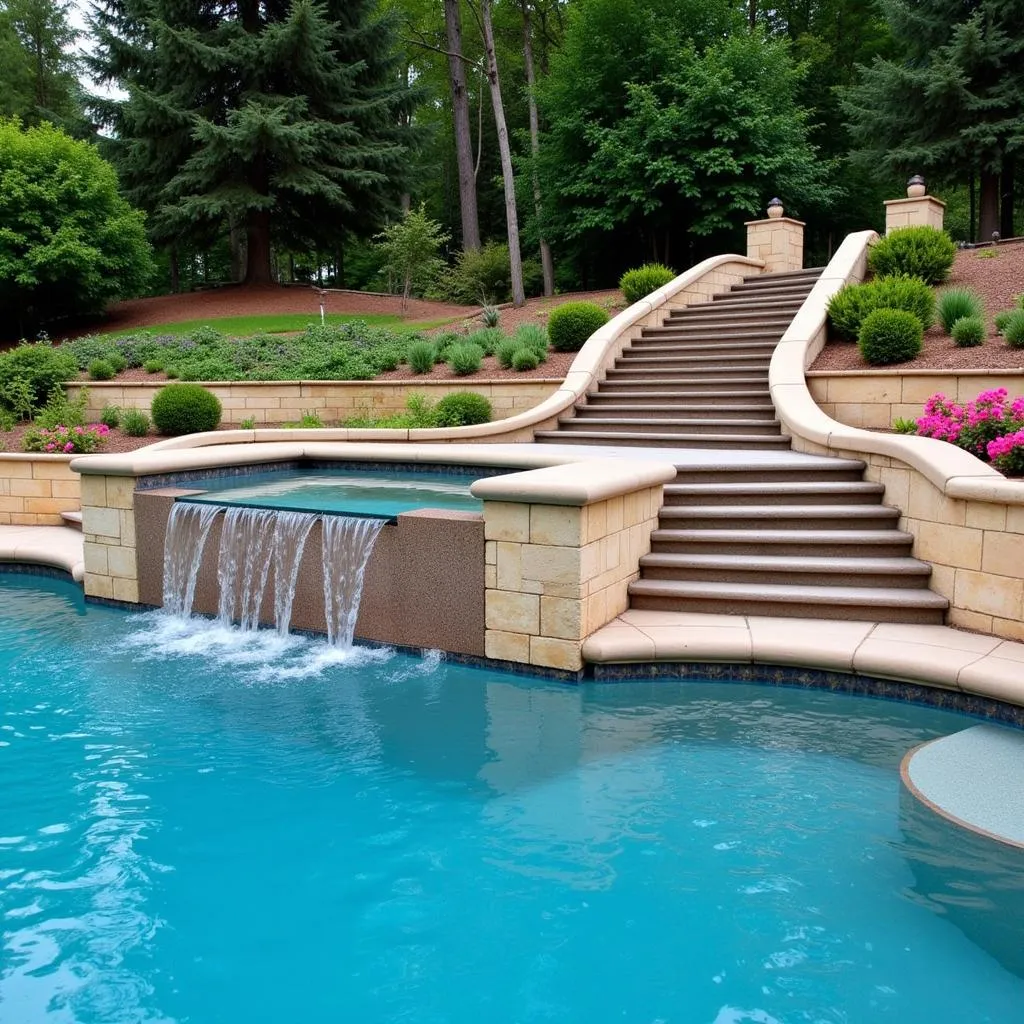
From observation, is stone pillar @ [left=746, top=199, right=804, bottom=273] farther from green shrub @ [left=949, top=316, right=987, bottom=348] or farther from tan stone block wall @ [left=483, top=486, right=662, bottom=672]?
tan stone block wall @ [left=483, top=486, right=662, bottom=672]

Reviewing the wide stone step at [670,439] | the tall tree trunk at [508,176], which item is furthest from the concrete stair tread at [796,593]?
the tall tree trunk at [508,176]

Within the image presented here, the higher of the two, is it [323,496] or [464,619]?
[323,496]

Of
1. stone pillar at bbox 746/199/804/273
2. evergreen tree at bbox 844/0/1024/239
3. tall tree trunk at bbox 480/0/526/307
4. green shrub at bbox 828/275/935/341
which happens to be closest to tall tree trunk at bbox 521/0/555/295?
tall tree trunk at bbox 480/0/526/307

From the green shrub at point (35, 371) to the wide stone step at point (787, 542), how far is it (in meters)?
10.6

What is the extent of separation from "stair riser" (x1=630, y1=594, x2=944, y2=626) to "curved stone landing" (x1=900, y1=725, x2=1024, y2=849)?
4.49 ft

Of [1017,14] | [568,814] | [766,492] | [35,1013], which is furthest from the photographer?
[1017,14]

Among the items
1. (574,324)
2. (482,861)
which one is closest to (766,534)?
(482,861)

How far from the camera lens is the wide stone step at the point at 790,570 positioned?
6.56 meters

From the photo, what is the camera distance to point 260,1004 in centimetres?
302

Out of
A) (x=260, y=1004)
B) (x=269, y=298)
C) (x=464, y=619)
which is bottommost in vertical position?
(x=260, y=1004)

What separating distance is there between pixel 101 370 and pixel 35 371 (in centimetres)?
108

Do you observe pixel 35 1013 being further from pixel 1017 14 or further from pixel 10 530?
pixel 1017 14

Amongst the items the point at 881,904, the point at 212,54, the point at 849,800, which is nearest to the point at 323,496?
the point at 849,800

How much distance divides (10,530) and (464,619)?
6.61 meters
